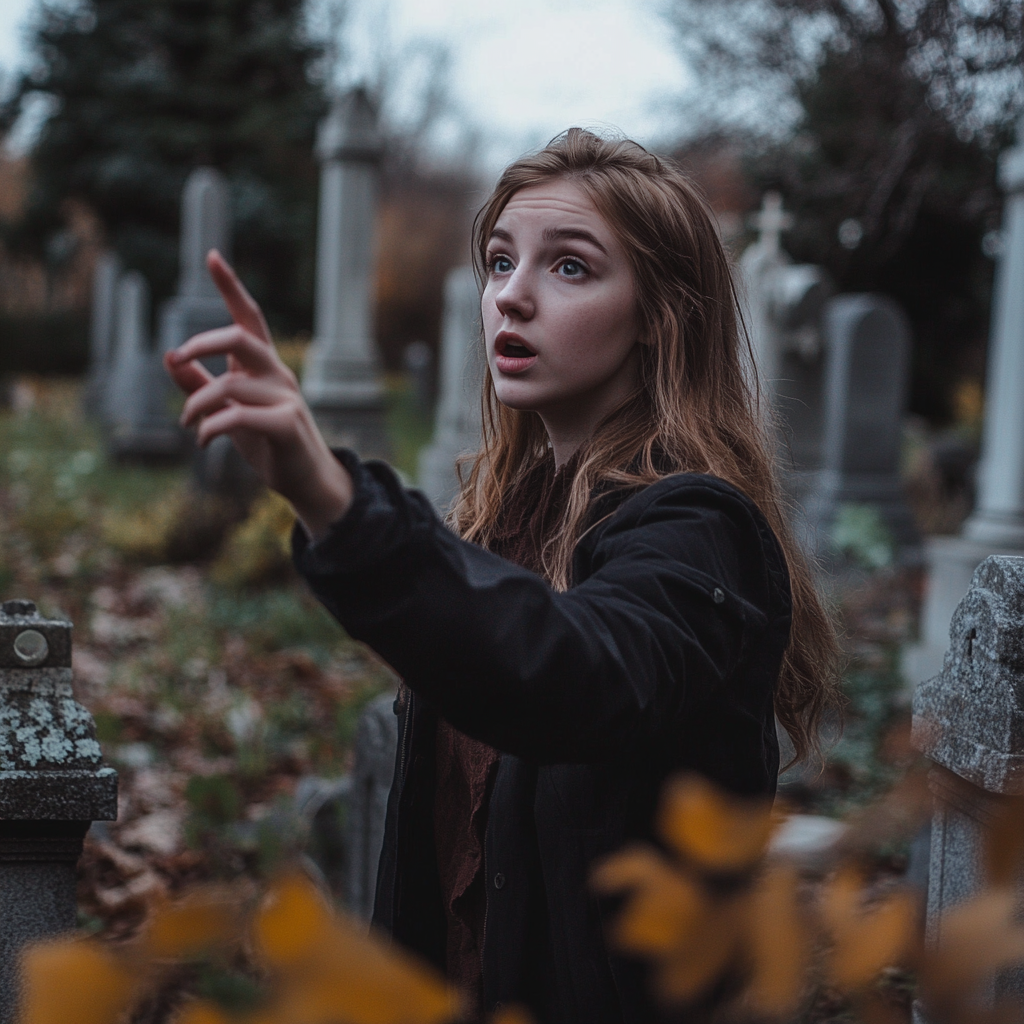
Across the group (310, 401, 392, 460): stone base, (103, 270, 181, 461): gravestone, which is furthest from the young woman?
(103, 270, 181, 461): gravestone

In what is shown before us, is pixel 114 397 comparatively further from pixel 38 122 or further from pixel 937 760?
pixel 937 760

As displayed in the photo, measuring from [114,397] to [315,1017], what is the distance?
1831 centimetres

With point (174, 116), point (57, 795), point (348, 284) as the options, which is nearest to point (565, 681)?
point (57, 795)

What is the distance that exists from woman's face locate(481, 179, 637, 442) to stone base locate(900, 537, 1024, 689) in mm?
4690

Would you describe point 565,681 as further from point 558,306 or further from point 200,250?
point 200,250

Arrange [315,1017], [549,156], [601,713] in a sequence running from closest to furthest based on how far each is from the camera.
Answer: [315,1017] → [601,713] → [549,156]

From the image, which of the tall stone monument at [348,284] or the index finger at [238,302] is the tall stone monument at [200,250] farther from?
the index finger at [238,302]

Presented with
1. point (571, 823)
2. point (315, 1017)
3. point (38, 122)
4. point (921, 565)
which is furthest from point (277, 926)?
point (38, 122)

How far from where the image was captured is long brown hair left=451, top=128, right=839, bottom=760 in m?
1.43

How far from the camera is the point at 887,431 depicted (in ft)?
30.5

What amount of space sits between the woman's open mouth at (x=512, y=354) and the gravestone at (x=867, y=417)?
7.91 m

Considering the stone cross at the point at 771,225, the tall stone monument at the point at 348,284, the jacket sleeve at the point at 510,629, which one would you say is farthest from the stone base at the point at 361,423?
the jacket sleeve at the point at 510,629

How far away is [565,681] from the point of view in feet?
3.17

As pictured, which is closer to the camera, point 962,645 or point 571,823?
point 571,823
